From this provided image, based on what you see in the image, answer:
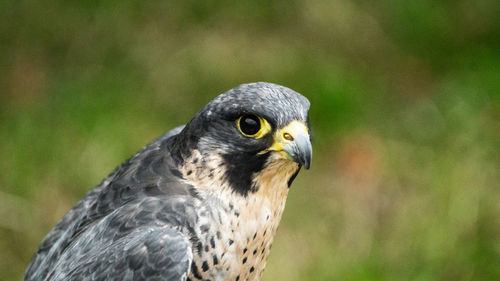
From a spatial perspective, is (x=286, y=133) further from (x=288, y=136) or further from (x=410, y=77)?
(x=410, y=77)

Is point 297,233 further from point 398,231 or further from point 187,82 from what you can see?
point 187,82

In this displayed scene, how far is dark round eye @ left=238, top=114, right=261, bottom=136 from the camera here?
2.95 meters

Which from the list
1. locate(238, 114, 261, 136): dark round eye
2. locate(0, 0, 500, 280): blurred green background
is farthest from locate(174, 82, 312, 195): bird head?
locate(0, 0, 500, 280): blurred green background

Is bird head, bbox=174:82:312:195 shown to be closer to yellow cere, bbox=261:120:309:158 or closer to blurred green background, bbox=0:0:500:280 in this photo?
yellow cere, bbox=261:120:309:158

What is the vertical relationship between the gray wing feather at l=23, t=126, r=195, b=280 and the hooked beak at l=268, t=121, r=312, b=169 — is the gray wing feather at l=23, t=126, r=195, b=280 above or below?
below

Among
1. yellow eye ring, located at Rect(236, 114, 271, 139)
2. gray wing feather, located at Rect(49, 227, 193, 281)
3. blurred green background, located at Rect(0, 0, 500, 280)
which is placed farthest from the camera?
blurred green background, located at Rect(0, 0, 500, 280)

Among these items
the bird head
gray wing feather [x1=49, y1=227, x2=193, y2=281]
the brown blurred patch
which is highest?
the brown blurred patch

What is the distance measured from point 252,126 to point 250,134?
40 millimetres

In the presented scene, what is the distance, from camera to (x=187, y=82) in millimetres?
6582

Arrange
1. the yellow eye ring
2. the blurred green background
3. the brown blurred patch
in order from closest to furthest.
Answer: the yellow eye ring → the blurred green background → the brown blurred patch

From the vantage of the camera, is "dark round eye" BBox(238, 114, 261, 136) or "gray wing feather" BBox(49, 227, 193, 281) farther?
"dark round eye" BBox(238, 114, 261, 136)

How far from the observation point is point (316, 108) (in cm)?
622

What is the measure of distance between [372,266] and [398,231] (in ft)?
1.48

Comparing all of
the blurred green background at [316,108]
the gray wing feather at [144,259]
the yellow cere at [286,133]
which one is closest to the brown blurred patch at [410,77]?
the blurred green background at [316,108]
